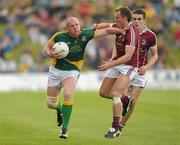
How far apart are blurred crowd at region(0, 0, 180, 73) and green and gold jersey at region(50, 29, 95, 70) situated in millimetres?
16063

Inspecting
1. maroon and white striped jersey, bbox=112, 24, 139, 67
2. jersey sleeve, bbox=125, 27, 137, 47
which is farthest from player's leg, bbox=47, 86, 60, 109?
jersey sleeve, bbox=125, 27, 137, 47

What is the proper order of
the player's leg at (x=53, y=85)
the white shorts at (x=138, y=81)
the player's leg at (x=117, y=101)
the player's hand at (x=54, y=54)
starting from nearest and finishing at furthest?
the player's hand at (x=54, y=54), the player's leg at (x=117, y=101), the player's leg at (x=53, y=85), the white shorts at (x=138, y=81)

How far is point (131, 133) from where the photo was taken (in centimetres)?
1327

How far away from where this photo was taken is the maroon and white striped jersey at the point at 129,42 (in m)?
12.7

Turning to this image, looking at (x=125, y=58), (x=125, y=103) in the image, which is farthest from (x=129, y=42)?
(x=125, y=103)

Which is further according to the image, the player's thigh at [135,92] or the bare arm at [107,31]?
the player's thigh at [135,92]

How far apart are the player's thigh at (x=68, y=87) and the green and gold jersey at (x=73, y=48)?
26 centimetres

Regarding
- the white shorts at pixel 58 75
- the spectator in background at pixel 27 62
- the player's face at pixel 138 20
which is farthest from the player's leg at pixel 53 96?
the spectator in background at pixel 27 62

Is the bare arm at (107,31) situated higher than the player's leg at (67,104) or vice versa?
the bare arm at (107,31)

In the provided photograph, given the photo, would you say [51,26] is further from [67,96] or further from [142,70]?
[67,96]

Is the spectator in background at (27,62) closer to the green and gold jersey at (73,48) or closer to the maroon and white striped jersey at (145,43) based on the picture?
the maroon and white striped jersey at (145,43)

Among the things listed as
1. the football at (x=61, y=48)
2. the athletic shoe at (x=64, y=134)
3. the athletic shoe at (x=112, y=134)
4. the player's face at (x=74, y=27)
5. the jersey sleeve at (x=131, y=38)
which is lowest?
the athletic shoe at (x=112, y=134)

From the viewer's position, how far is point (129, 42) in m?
12.6

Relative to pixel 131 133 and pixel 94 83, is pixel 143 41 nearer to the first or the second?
pixel 131 133
